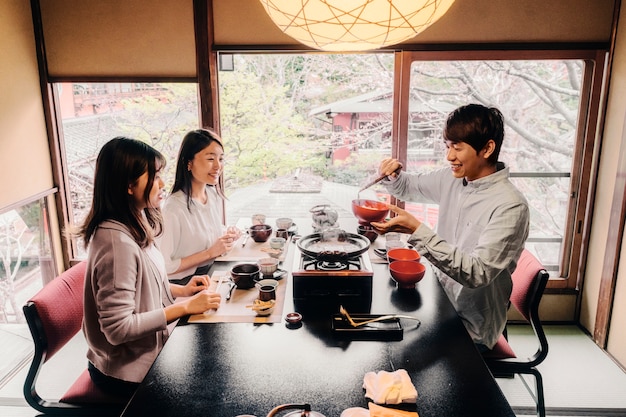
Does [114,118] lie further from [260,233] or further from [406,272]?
[406,272]

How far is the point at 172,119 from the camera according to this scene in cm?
380

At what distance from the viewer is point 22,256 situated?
11.6 feet

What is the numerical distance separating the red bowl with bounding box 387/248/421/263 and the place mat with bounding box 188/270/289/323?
55 centimetres

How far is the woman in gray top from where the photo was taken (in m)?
1.77

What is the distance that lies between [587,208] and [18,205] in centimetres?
425

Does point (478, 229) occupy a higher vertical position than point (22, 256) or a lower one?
higher

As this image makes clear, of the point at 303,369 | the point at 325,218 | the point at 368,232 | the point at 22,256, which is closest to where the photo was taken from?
the point at 303,369

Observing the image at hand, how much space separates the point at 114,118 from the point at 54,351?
2385mm

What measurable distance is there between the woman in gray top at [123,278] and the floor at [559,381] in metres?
1.34

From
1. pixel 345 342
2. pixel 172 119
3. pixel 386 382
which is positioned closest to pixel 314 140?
pixel 172 119

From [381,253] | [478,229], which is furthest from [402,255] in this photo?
[478,229]

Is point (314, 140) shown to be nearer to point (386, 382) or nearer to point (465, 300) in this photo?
point (465, 300)

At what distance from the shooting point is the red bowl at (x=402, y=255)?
2314mm

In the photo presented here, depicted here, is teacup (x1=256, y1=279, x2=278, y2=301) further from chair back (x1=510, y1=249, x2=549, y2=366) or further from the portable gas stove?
chair back (x1=510, y1=249, x2=549, y2=366)
